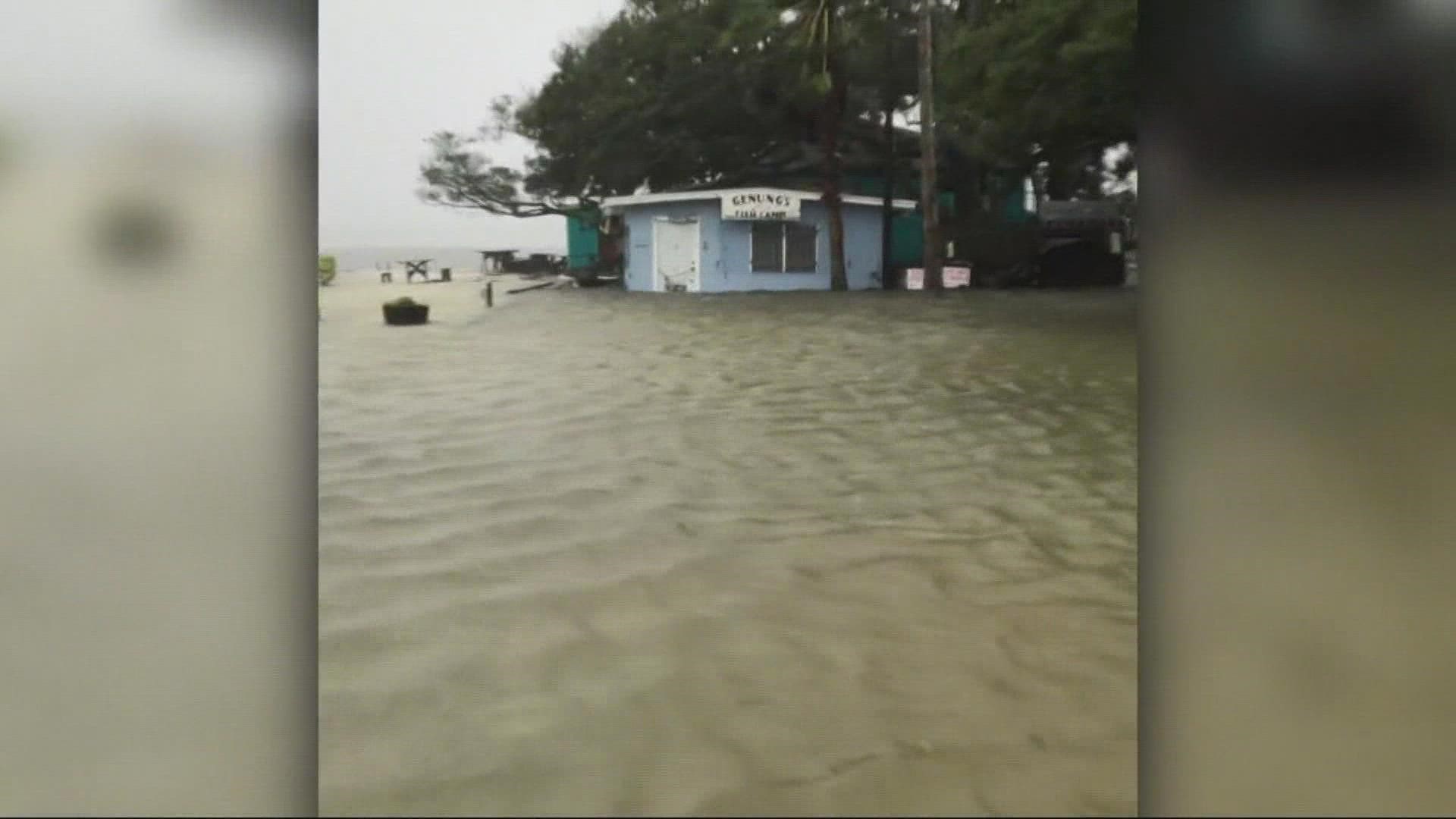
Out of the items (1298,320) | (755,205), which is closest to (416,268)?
(755,205)

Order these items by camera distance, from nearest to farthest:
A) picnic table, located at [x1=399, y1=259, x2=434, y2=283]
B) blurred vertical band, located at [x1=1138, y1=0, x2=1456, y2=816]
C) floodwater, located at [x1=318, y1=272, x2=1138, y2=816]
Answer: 1. floodwater, located at [x1=318, y1=272, x2=1138, y2=816]
2. blurred vertical band, located at [x1=1138, y1=0, x2=1456, y2=816]
3. picnic table, located at [x1=399, y1=259, x2=434, y2=283]

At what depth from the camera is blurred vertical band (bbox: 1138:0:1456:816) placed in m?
1.08

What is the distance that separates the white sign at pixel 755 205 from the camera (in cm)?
125

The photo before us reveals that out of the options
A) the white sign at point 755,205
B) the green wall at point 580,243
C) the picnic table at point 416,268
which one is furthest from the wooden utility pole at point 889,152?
the picnic table at point 416,268

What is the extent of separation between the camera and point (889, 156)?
4.19ft

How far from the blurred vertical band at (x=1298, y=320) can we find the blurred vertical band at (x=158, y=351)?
891 millimetres

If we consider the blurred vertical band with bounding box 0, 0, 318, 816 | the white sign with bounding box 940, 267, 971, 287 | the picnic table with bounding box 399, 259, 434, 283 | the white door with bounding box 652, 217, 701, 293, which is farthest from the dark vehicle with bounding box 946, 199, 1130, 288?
the blurred vertical band with bounding box 0, 0, 318, 816

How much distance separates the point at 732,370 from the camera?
126cm

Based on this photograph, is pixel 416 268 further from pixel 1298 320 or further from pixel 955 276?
pixel 1298 320

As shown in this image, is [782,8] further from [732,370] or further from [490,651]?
[490,651]

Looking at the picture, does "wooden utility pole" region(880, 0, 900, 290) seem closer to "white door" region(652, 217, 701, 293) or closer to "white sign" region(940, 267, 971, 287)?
"white sign" region(940, 267, 971, 287)

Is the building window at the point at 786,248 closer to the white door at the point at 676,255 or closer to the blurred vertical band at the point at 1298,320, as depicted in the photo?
the white door at the point at 676,255

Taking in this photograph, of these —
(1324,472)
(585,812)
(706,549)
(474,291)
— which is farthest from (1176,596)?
(474,291)

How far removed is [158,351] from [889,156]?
0.83 meters
